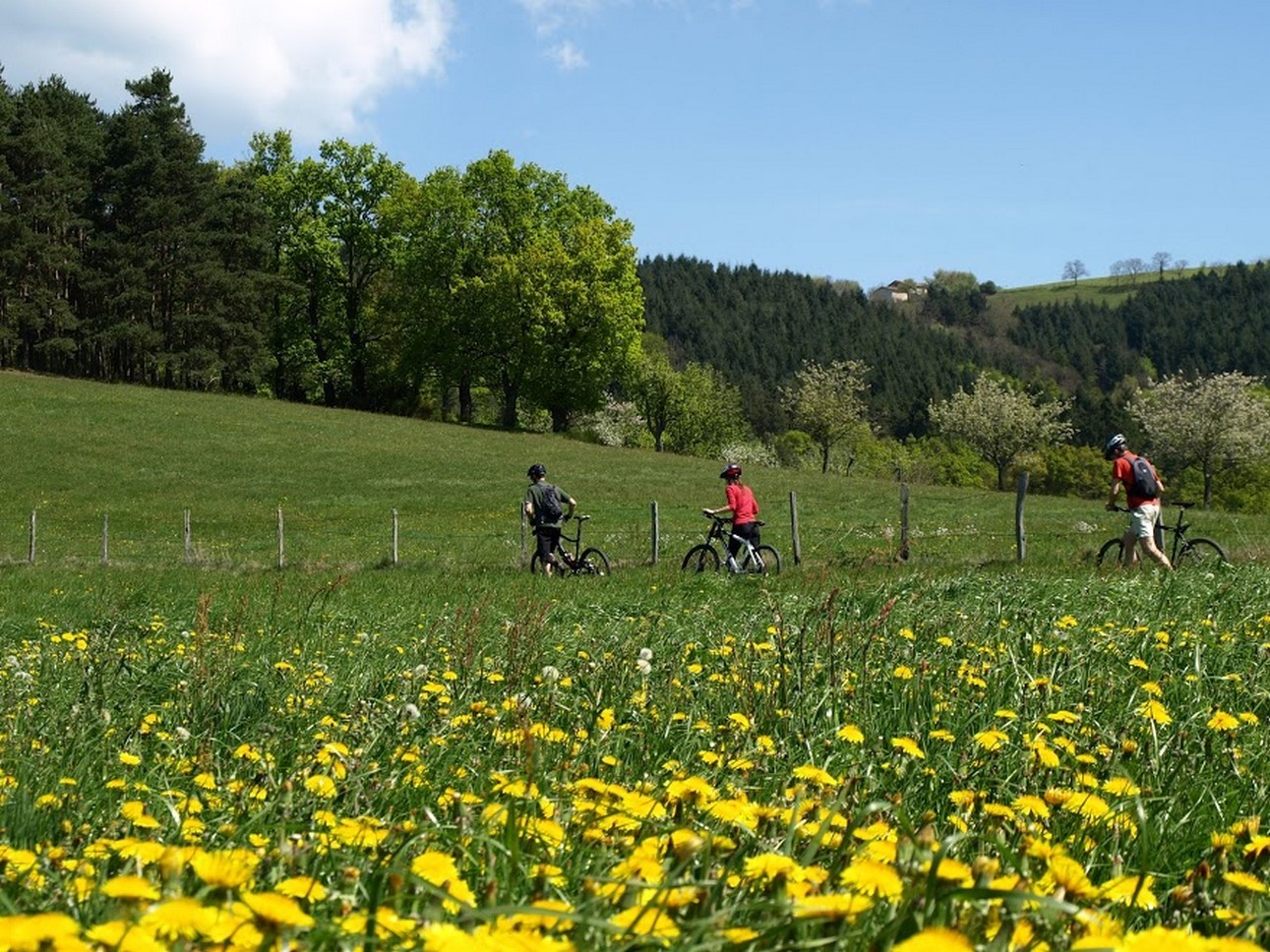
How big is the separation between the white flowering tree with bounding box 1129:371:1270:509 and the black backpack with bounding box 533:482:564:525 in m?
56.0

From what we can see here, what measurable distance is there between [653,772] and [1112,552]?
14.3m

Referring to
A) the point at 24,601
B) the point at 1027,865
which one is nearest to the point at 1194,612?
the point at 1027,865

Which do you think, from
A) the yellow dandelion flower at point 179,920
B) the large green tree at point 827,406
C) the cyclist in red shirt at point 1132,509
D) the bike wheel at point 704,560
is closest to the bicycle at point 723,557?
the bike wheel at point 704,560

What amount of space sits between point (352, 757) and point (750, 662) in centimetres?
212

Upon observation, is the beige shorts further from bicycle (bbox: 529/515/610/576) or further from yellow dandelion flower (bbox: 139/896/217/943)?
yellow dandelion flower (bbox: 139/896/217/943)

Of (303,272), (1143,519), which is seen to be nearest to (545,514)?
(1143,519)

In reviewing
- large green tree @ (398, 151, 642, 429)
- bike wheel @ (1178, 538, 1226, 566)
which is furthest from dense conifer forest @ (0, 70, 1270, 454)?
bike wheel @ (1178, 538, 1226, 566)

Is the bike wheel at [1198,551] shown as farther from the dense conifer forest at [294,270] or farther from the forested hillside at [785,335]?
the forested hillside at [785,335]

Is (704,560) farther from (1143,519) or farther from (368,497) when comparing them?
(368,497)

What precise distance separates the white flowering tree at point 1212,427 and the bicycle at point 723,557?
54719mm

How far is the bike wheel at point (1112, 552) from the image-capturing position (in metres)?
14.2

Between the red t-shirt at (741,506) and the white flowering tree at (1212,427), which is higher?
the white flowering tree at (1212,427)

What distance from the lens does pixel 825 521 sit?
3256 cm

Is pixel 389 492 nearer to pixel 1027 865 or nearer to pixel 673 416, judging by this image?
pixel 1027 865
